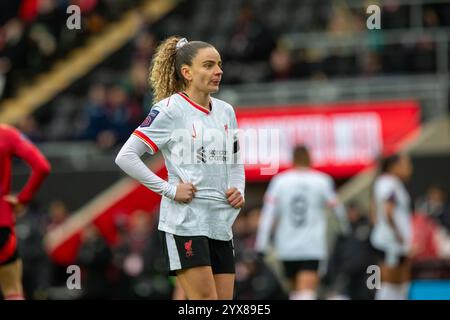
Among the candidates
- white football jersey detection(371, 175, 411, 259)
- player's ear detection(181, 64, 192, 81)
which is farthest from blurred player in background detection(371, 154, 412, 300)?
player's ear detection(181, 64, 192, 81)

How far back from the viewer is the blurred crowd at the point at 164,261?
15.7 metres

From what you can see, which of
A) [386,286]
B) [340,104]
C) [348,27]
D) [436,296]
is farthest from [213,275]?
[348,27]

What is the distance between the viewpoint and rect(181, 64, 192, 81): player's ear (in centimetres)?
780

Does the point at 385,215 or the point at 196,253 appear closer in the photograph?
the point at 196,253

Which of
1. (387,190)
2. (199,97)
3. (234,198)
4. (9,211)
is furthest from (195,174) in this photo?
(387,190)

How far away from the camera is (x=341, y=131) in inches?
739

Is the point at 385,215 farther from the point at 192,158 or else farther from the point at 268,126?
the point at 268,126

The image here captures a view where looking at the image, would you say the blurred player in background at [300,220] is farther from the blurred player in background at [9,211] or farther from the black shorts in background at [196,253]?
the black shorts in background at [196,253]

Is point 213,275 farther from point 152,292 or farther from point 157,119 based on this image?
point 152,292

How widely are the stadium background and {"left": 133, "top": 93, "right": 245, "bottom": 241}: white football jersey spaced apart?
728 centimetres

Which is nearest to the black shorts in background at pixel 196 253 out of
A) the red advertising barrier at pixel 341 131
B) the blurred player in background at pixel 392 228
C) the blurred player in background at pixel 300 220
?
the blurred player in background at pixel 300 220

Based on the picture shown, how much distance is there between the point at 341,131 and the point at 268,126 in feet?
3.57

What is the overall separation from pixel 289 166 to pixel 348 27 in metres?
3.53

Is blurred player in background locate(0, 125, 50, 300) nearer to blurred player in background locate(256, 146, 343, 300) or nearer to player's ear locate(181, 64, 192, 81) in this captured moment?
player's ear locate(181, 64, 192, 81)
